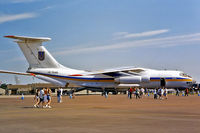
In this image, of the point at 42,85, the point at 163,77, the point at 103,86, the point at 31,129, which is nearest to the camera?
the point at 31,129

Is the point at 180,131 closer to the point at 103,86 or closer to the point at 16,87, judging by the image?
the point at 103,86

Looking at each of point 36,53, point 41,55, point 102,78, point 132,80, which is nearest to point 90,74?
point 102,78

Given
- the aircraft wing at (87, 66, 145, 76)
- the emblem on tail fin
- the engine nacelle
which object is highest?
the emblem on tail fin

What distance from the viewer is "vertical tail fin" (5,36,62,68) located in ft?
177

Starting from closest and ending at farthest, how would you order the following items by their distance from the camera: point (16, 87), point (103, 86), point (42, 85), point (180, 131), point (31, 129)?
point (180, 131) < point (31, 129) < point (103, 86) < point (42, 85) < point (16, 87)

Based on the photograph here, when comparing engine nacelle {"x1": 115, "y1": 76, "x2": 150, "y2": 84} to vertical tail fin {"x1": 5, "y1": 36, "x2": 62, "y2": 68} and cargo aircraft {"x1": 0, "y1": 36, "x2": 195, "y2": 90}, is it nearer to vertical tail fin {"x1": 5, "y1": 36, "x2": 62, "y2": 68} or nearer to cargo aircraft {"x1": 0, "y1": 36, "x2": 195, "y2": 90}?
cargo aircraft {"x1": 0, "y1": 36, "x2": 195, "y2": 90}

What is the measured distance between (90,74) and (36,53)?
9747mm

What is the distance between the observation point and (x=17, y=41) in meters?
53.9

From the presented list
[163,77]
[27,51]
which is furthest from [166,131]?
[27,51]

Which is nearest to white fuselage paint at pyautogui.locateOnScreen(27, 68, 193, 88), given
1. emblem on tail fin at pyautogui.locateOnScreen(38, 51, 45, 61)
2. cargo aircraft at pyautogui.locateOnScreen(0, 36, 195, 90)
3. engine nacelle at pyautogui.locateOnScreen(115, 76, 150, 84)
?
cargo aircraft at pyautogui.locateOnScreen(0, 36, 195, 90)

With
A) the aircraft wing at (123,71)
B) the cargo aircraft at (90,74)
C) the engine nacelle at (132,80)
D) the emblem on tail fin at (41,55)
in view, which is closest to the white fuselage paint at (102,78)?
the cargo aircraft at (90,74)

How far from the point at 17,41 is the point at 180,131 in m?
47.4

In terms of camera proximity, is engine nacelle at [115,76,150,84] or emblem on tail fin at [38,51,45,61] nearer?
engine nacelle at [115,76,150,84]

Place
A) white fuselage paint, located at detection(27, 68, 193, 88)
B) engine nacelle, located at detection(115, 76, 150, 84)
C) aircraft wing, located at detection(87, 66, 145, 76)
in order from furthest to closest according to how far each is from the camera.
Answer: aircraft wing, located at detection(87, 66, 145, 76) < engine nacelle, located at detection(115, 76, 150, 84) < white fuselage paint, located at detection(27, 68, 193, 88)
